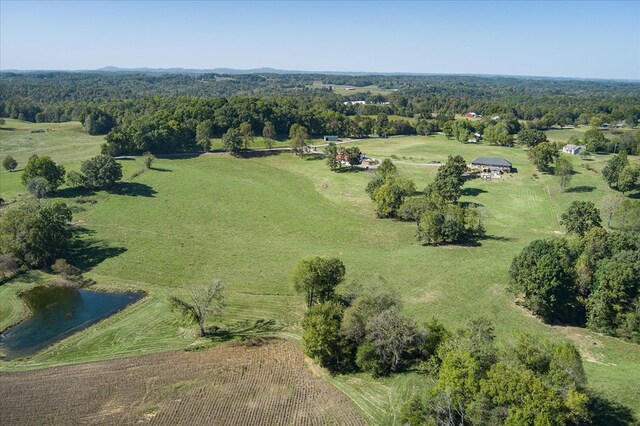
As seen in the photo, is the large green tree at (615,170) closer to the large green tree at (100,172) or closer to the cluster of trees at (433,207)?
the cluster of trees at (433,207)

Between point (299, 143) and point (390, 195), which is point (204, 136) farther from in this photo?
point (390, 195)

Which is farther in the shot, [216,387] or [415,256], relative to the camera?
[415,256]

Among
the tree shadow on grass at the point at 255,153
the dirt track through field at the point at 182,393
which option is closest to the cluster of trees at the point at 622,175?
the dirt track through field at the point at 182,393

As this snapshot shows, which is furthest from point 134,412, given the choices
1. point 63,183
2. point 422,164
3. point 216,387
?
point 422,164

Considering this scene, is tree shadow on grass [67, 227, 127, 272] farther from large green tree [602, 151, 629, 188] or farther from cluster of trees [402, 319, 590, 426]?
large green tree [602, 151, 629, 188]

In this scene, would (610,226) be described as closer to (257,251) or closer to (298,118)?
(257,251)

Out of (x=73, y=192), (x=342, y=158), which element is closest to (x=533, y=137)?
(x=342, y=158)

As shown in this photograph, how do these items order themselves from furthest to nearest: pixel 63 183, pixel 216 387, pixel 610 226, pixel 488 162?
pixel 488 162
pixel 63 183
pixel 610 226
pixel 216 387

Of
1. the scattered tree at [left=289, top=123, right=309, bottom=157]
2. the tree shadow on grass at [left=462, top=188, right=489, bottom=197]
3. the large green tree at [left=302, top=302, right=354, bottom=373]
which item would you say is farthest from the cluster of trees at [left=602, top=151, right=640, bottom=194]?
the large green tree at [left=302, top=302, right=354, bottom=373]
